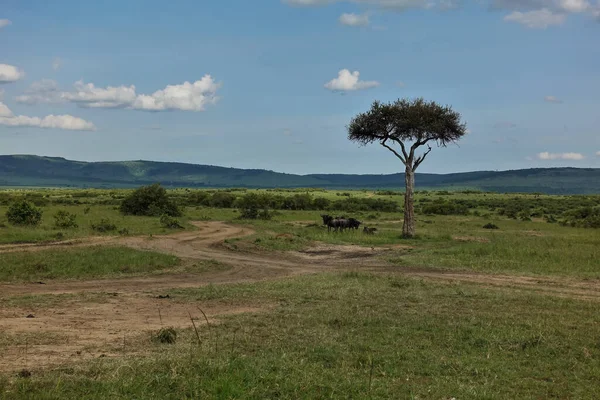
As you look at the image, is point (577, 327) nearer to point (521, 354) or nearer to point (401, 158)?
point (521, 354)

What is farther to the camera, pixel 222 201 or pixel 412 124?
pixel 222 201

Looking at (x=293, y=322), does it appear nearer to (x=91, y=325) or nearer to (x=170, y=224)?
(x=91, y=325)

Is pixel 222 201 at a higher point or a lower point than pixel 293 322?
lower

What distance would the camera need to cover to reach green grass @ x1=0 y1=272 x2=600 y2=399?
7344 mm

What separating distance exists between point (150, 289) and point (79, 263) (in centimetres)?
456

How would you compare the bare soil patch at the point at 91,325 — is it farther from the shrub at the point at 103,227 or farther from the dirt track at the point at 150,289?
the shrub at the point at 103,227

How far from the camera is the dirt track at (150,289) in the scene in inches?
386

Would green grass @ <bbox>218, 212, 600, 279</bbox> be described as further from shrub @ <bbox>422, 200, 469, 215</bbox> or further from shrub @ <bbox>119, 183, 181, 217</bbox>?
shrub @ <bbox>422, 200, 469, 215</bbox>

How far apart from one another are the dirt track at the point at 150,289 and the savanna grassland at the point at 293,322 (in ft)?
0.22

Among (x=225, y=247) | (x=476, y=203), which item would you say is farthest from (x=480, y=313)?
(x=476, y=203)

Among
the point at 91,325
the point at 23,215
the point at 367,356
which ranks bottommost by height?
the point at 91,325

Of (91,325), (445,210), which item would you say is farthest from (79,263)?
(445,210)

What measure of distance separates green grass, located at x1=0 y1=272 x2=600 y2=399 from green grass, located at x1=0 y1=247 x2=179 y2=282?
6368mm

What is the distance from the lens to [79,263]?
20000mm
